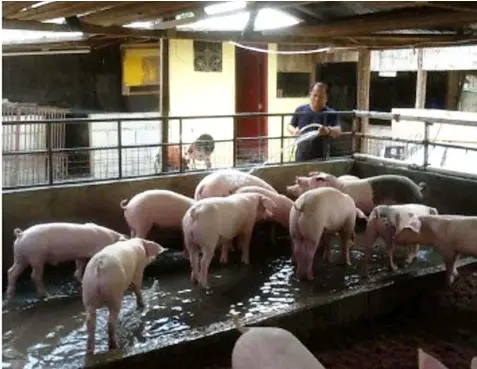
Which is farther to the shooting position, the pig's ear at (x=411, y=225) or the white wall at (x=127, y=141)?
the white wall at (x=127, y=141)

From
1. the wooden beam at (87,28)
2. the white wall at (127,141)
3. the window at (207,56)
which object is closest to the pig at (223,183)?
the wooden beam at (87,28)

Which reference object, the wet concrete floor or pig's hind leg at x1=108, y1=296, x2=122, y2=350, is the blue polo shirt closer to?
the wet concrete floor

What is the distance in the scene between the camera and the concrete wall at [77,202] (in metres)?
4.84

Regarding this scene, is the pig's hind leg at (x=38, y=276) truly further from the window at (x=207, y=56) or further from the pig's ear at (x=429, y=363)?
the window at (x=207, y=56)

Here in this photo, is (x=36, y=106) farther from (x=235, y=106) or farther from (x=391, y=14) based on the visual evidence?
(x=391, y=14)

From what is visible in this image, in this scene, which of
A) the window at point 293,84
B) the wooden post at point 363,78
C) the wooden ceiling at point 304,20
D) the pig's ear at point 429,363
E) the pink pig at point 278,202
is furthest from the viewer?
the window at point 293,84

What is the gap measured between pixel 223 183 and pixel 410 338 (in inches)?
89.6

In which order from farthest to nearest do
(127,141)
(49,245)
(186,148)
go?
(127,141) < (186,148) < (49,245)

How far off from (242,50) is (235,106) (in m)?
0.90

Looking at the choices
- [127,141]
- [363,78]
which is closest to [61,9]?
[127,141]

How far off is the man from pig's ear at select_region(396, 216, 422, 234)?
6.78 feet

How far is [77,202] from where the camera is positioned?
5.18 m

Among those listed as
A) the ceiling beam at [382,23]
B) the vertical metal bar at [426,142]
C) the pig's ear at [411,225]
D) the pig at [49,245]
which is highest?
the ceiling beam at [382,23]

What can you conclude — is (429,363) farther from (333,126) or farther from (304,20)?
(304,20)
